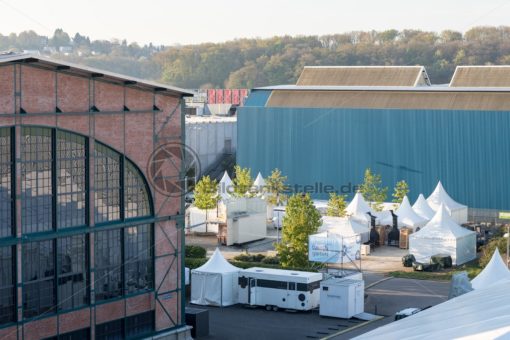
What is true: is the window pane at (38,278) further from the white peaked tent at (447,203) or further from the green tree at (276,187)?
the green tree at (276,187)

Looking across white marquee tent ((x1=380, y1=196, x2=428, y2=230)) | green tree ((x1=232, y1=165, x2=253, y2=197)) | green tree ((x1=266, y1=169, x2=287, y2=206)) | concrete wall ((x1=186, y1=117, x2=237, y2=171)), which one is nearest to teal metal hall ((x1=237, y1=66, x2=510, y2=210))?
green tree ((x1=266, y1=169, x2=287, y2=206))

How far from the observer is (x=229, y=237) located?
5659cm

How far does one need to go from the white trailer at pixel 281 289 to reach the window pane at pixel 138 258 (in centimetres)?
700

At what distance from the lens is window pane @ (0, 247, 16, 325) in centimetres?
3069

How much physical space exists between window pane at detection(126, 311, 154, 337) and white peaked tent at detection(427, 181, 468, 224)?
95.4 ft

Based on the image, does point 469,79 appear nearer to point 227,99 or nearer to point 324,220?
point 324,220

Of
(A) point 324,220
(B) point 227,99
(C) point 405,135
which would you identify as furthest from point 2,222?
(B) point 227,99

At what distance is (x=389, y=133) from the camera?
70188 mm

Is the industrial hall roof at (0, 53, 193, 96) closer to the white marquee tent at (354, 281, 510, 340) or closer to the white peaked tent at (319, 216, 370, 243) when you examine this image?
the white marquee tent at (354, 281, 510, 340)

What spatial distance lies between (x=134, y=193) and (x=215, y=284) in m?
8.66

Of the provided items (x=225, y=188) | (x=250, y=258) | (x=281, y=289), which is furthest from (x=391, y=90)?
(x=281, y=289)

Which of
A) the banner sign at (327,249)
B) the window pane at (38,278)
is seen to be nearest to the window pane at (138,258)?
the window pane at (38,278)

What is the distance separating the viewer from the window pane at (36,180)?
31.2m

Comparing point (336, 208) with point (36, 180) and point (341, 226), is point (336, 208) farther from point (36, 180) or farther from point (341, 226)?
point (36, 180)
